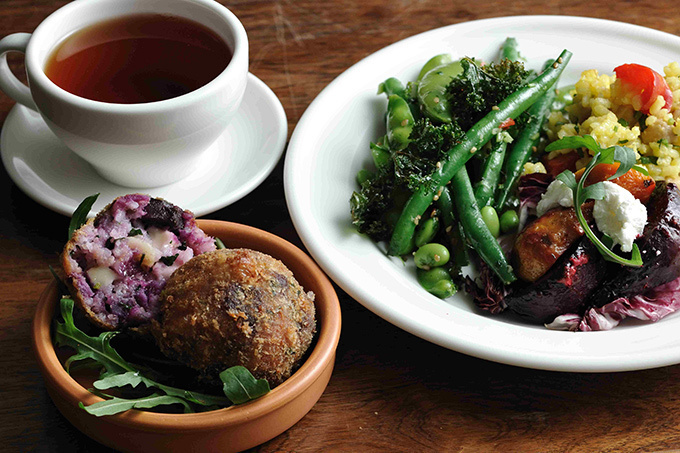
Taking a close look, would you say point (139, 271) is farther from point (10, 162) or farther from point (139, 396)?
point (10, 162)

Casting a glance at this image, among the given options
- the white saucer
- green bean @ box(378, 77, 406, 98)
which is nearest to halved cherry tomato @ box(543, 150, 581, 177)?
green bean @ box(378, 77, 406, 98)

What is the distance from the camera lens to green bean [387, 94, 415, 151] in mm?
2705

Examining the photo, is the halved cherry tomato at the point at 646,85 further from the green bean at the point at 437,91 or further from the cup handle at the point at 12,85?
the cup handle at the point at 12,85

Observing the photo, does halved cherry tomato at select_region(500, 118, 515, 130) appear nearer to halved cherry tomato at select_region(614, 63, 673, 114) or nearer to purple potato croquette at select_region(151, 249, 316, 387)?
halved cherry tomato at select_region(614, 63, 673, 114)

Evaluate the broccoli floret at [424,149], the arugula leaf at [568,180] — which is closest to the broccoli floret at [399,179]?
the broccoli floret at [424,149]

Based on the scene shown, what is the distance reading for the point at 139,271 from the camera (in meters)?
2.00

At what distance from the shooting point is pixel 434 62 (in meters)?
3.00

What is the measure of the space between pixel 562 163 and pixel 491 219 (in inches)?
17.1

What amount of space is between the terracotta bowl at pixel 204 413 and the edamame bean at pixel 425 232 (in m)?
0.56

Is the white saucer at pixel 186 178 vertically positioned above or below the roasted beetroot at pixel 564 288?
below

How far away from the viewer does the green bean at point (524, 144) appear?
275 cm

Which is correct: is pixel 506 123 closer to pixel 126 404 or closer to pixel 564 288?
pixel 564 288

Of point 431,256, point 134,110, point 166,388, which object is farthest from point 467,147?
point 166,388

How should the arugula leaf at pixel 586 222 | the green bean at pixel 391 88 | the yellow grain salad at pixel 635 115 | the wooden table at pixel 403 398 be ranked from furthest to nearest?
1. the green bean at pixel 391 88
2. the yellow grain salad at pixel 635 115
3. the arugula leaf at pixel 586 222
4. the wooden table at pixel 403 398
